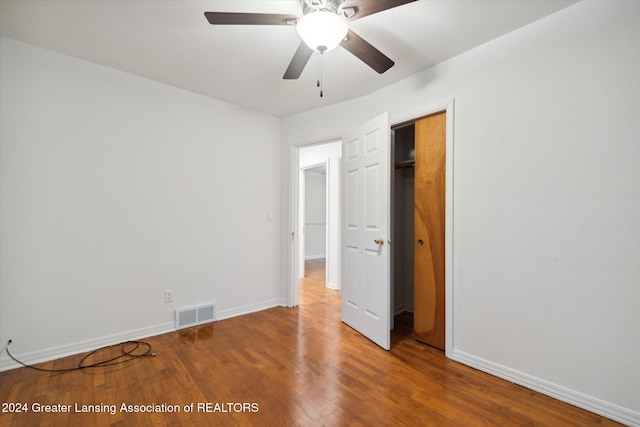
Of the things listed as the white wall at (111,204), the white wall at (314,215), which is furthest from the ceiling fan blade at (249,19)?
the white wall at (314,215)

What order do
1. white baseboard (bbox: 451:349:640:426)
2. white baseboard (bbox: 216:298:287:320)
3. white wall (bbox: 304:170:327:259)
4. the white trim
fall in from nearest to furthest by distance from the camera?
white baseboard (bbox: 451:349:640:426)
the white trim
white baseboard (bbox: 216:298:287:320)
white wall (bbox: 304:170:327:259)

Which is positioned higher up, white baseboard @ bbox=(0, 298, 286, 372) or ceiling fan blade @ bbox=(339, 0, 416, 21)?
ceiling fan blade @ bbox=(339, 0, 416, 21)

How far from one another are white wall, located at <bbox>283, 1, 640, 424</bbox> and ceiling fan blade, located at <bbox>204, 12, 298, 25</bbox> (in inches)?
58.9

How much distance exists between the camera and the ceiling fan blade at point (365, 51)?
155 centimetres

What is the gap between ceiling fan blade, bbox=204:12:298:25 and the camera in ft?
4.54

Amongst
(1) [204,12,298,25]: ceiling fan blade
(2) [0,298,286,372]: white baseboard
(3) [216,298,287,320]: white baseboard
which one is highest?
(1) [204,12,298,25]: ceiling fan blade

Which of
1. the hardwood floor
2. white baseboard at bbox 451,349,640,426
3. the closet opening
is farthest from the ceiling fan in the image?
white baseboard at bbox 451,349,640,426

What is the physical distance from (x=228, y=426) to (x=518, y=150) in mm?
2544

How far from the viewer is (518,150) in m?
1.89

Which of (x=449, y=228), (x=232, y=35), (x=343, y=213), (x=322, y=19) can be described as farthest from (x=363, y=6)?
(x=343, y=213)

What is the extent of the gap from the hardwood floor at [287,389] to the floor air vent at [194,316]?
25 centimetres

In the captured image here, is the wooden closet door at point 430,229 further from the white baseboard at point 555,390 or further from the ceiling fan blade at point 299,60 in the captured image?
the ceiling fan blade at point 299,60

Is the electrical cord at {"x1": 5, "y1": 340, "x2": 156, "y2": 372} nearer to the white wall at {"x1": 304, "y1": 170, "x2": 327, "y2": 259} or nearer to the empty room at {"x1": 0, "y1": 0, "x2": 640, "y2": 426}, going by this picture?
the empty room at {"x1": 0, "y1": 0, "x2": 640, "y2": 426}

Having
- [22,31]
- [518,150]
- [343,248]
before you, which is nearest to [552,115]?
[518,150]
